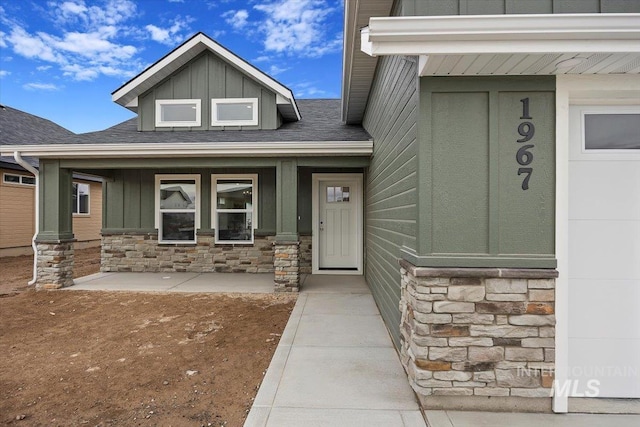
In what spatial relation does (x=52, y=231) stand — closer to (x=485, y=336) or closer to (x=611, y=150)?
(x=485, y=336)

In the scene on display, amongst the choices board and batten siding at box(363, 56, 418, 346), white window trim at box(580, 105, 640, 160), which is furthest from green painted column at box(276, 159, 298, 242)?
white window trim at box(580, 105, 640, 160)

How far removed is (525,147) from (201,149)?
4955 millimetres

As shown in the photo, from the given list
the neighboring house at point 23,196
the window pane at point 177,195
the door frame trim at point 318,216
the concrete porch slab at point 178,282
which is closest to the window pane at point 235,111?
the window pane at point 177,195

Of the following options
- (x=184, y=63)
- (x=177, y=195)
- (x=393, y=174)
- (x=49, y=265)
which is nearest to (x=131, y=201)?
(x=177, y=195)

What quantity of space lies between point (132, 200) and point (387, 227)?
6.44 m

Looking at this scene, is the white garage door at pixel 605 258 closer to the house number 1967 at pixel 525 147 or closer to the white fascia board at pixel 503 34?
the house number 1967 at pixel 525 147

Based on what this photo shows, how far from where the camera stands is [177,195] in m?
7.45

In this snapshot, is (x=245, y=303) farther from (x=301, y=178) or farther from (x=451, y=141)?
(x=451, y=141)

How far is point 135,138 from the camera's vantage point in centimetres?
641

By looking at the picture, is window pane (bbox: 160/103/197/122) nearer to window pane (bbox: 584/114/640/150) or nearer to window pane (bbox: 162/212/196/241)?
window pane (bbox: 162/212/196/241)

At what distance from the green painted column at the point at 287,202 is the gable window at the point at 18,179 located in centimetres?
1009

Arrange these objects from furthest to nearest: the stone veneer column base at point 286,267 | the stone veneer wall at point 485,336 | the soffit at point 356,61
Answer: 1. the stone veneer column base at point 286,267
2. the soffit at point 356,61
3. the stone veneer wall at point 485,336

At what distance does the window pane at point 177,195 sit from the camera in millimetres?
7414

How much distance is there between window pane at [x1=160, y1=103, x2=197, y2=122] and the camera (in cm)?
735
